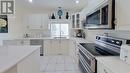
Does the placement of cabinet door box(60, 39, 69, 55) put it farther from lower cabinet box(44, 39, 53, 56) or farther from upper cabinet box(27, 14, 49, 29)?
upper cabinet box(27, 14, 49, 29)

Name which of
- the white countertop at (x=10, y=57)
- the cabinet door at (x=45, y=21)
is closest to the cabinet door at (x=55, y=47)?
the cabinet door at (x=45, y=21)

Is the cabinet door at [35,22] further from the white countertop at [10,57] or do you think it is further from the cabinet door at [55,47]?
the white countertop at [10,57]

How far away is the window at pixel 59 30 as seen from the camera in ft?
28.2

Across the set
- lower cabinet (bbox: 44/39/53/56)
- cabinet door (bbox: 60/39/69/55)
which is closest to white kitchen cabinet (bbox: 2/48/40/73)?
lower cabinet (bbox: 44/39/53/56)

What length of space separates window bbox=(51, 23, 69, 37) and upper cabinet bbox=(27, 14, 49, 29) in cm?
71

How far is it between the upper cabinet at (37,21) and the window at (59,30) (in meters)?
0.71

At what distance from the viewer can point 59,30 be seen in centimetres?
870

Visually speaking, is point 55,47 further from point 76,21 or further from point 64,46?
point 76,21

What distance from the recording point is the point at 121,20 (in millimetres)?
1826

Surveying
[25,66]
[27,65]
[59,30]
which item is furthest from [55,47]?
[25,66]

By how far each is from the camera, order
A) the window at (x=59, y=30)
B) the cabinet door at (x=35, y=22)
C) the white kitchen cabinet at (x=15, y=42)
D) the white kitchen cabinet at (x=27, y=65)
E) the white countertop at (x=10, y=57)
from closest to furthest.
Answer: the white countertop at (x=10, y=57)
the white kitchen cabinet at (x=27, y=65)
the white kitchen cabinet at (x=15, y=42)
the cabinet door at (x=35, y=22)
the window at (x=59, y=30)

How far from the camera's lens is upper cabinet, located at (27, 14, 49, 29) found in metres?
7.95

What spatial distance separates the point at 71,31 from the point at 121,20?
6.60 metres

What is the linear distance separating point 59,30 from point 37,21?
1364mm
